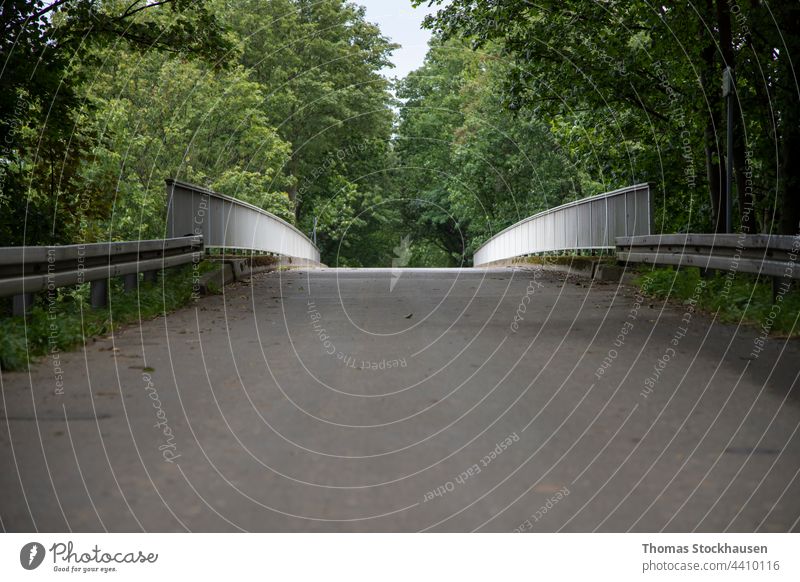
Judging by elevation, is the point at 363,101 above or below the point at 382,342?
above

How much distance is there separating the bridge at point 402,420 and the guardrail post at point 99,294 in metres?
0.02

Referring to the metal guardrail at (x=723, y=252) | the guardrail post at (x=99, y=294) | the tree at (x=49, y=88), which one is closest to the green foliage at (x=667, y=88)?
the metal guardrail at (x=723, y=252)

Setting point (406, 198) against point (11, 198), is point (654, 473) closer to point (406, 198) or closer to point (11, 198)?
point (11, 198)

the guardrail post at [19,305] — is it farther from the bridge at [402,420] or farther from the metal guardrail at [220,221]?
the metal guardrail at [220,221]

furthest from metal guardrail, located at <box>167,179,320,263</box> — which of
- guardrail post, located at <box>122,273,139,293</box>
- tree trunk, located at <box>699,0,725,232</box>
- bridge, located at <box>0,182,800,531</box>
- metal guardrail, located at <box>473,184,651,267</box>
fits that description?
tree trunk, located at <box>699,0,725,232</box>

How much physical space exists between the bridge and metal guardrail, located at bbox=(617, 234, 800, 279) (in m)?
0.06

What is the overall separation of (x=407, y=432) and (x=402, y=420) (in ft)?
0.98

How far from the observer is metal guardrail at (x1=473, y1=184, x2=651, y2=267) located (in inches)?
666

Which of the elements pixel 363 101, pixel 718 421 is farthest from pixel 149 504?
pixel 363 101

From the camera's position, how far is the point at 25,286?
780 centimetres

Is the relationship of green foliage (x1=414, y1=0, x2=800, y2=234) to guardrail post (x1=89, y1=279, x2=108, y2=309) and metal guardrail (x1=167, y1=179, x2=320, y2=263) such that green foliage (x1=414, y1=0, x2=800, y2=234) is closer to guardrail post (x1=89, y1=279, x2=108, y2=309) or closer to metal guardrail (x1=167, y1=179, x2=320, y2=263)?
metal guardrail (x1=167, y1=179, x2=320, y2=263)

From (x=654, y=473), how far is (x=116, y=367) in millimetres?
4249

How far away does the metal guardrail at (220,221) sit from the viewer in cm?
1413

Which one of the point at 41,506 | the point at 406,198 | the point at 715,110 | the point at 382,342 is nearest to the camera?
the point at 41,506
